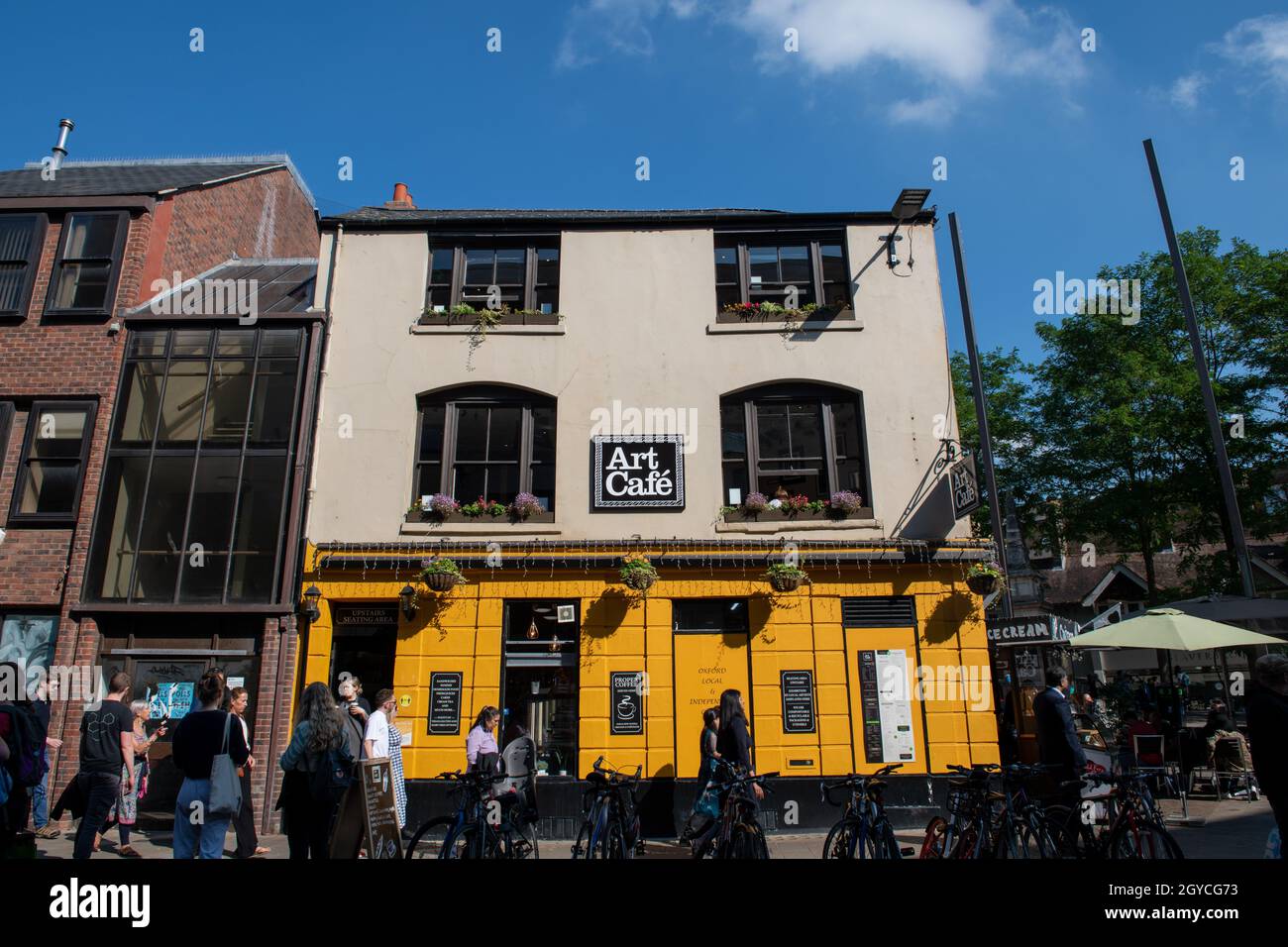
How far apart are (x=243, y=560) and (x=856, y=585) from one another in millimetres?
9936

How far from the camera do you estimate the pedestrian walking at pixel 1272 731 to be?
17.1ft

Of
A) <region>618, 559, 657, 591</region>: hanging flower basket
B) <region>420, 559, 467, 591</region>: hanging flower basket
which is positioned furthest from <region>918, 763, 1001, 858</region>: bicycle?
<region>420, 559, 467, 591</region>: hanging flower basket

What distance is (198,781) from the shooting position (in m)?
7.10

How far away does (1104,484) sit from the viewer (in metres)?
25.6

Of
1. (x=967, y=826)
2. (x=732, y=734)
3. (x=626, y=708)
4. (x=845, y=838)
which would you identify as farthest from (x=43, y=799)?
(x=967, y=826)

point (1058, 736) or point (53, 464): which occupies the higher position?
point (53, 464)

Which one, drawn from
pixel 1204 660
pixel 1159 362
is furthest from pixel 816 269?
pixel 1204 660

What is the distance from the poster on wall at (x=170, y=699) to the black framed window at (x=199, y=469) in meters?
1.30

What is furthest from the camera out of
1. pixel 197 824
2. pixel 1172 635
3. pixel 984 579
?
pixel 1172 635

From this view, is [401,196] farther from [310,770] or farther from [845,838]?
[845,838]

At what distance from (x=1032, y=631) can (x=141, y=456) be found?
50.1 ft
